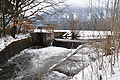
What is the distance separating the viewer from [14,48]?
11125mm

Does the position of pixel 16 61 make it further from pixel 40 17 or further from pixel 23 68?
pixel 40 17

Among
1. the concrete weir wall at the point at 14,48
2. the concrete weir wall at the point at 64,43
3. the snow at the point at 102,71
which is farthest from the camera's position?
the concrete weir wall at the point at 64,43

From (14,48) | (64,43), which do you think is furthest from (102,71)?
(64,43)

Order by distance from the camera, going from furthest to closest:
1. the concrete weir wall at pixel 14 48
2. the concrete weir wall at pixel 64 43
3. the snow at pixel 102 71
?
1. the concrete weir wall at pixel 64 43
2. the concrete weir wall at pixel 14 48
3. the snow at pixel 102 71

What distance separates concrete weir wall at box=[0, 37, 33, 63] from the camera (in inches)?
382

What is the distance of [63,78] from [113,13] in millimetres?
2441

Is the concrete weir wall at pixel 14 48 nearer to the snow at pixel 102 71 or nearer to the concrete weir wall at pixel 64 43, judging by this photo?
the concrete weir wall at pixel 64 43

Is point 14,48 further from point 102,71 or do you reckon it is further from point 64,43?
point 102,71

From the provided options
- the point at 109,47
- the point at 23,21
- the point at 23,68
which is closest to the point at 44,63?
the point at 23,68

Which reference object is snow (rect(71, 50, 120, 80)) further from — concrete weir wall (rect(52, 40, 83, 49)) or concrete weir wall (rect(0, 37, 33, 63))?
concrete weir wall (rect(52, 40, 83, 49))

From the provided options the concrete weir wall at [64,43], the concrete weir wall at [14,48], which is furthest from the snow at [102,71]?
the concrete weir wall at [64,43]

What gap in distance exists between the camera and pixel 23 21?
46.5 ft

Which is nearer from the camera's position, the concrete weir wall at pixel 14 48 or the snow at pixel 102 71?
the snow at pixel 102 71

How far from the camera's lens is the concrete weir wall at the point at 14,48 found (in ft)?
31.9
